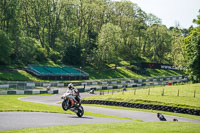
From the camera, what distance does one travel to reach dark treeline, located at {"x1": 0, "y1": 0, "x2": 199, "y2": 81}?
244 ft

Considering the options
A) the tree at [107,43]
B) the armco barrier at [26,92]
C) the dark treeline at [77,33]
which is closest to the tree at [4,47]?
the dark treeline at [77,33]

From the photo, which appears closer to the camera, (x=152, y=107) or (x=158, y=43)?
(x=152, y=107)

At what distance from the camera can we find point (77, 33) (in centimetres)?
10650

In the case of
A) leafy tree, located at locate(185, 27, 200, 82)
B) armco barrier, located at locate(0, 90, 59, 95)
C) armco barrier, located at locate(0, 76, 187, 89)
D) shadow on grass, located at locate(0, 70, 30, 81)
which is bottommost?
armco barrier, located at locate(0, 90, 59, 95)

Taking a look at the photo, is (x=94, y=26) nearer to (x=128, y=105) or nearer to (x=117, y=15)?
(x=117, y=15)

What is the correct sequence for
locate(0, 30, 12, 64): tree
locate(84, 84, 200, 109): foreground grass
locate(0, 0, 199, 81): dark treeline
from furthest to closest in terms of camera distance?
locate(0, 0, 199, 81): dark treeline < locate(0, 30, 12, 64): tree < locate(84, 84, 200, 109): foreground grass

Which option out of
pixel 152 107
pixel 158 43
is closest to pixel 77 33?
pixel 158 43

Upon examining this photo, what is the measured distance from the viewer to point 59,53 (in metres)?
89.9

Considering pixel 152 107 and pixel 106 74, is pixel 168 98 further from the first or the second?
pixel 106 74

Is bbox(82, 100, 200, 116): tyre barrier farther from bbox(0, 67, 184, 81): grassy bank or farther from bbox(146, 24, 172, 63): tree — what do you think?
bbox(146, 24, 172, 63): tree

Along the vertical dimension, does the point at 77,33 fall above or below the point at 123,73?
above

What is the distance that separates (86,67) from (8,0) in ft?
108

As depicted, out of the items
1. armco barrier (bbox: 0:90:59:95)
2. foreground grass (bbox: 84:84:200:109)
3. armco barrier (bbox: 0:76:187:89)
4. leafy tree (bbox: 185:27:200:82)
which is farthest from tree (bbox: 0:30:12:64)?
leafy tree (bbox: 185:27:200:82)

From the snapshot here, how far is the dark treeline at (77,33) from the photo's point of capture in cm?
7450
